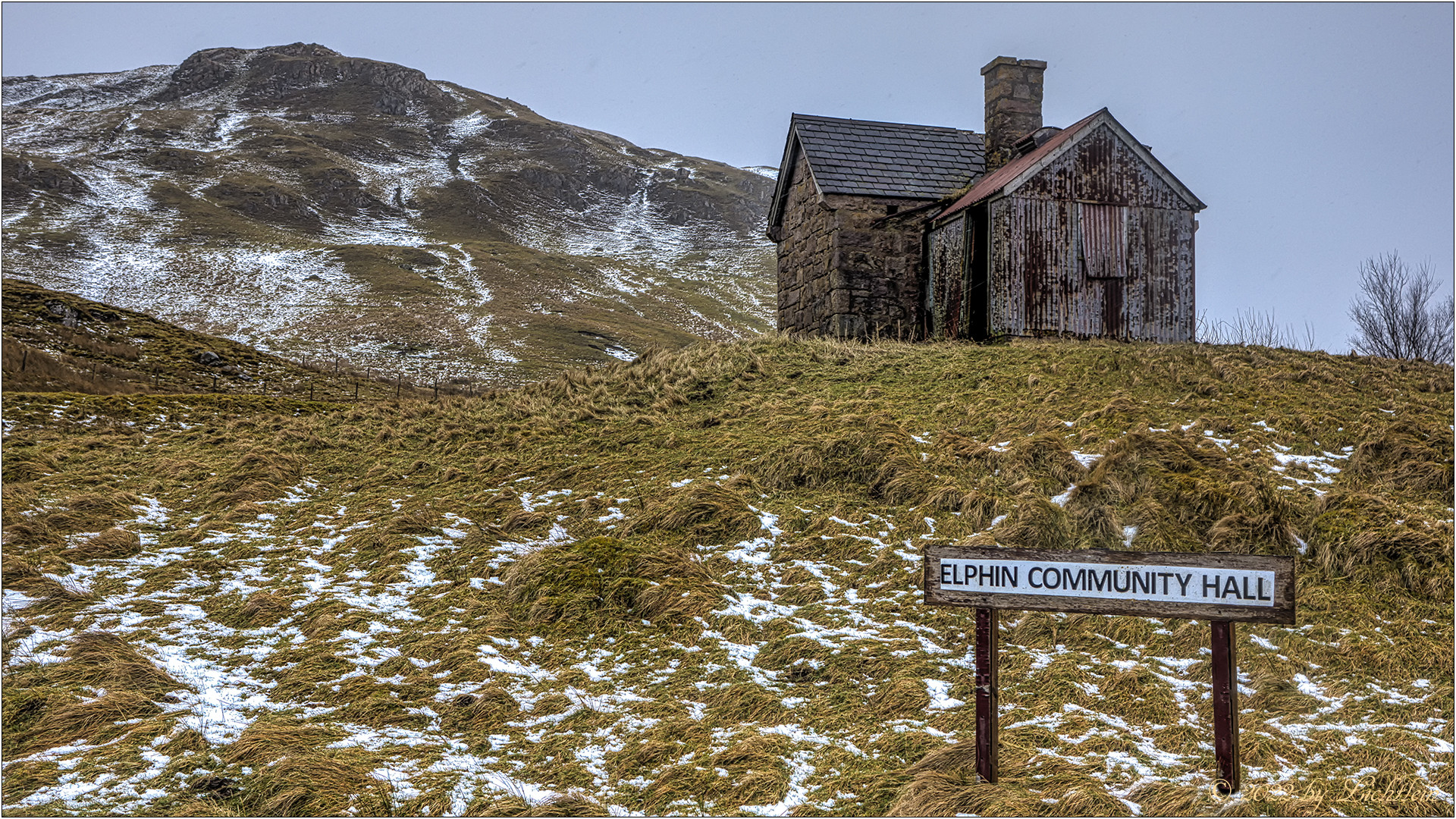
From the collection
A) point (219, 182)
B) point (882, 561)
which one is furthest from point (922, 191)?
point (219, 182)

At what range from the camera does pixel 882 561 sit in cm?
840

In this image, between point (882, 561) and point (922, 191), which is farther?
point (922, 191)

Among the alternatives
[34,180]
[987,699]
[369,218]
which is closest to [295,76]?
[369,218]

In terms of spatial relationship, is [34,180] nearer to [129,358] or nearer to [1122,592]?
[129,358]

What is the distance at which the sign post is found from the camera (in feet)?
15.0

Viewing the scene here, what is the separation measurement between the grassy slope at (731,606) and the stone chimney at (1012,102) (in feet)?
27.5

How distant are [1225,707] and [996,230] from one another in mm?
14309

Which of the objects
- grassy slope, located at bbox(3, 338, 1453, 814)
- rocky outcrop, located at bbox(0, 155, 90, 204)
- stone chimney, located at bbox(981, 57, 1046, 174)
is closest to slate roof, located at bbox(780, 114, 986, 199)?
stone chimney, located at bbox(981, 57, 1046, 174)

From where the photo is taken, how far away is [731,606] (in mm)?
7723

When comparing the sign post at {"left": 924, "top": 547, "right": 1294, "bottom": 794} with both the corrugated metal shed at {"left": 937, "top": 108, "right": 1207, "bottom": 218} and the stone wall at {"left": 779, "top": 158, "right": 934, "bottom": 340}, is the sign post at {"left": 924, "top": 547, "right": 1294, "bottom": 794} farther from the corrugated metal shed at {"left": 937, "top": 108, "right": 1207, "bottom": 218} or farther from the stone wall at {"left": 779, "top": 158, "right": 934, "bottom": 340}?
the stone wall at {"left": 779, "top": 158, "right": 934, "bottom": 340}

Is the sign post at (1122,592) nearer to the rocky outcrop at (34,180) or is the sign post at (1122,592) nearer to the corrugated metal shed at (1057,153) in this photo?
the corrugated metal shed at (1057,153)

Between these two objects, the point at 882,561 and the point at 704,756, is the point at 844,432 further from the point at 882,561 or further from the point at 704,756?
the point at 704,756

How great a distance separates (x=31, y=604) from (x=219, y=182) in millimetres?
108432

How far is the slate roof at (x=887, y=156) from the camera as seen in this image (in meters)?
20.0
